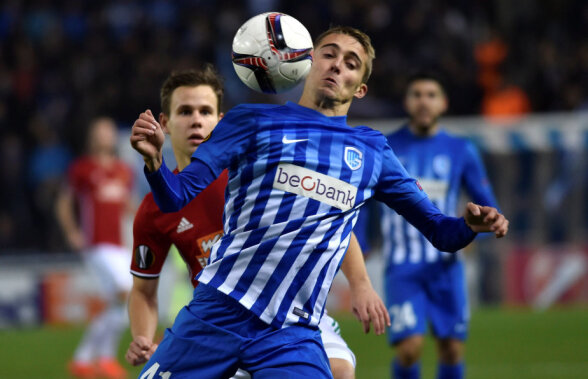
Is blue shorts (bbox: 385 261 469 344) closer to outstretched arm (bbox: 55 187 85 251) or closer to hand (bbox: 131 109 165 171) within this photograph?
hand (bbox: 131 109 165 171)

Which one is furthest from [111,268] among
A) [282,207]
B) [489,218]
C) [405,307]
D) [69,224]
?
[489,218]

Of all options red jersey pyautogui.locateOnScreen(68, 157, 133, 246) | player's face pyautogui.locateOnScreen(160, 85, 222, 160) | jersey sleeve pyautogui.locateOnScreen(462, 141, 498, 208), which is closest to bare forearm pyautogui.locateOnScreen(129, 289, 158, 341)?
player's face pyautogui.locateOnScreen(160, 85, 222, 160)

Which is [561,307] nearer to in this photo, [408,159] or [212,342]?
[408,159]

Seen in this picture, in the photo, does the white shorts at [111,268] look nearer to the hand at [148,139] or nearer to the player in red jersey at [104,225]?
the player in red jersey at [104,225]

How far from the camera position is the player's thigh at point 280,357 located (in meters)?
3.58

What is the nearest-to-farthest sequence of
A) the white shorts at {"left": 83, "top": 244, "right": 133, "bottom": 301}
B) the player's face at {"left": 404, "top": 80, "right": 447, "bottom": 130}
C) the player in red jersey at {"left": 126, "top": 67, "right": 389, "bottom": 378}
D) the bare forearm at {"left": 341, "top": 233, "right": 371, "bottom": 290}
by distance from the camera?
the bare forearm at {"left": 341, "top": 233, "right": 371, "bottom": 290} < the player in red jersey at {"left": 126, "top": 67, "right": 389, "bottom": 378} < the player's face at {"left": 404, "top": 80, "right": 447, "bottom": 130} < the white shorts at {"left": 83, "top": 244, "right": 133, "bottom": 301}

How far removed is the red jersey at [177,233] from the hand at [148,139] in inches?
45.3

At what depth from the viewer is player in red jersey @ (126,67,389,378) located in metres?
4.37

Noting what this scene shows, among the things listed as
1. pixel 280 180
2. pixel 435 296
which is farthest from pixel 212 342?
pixel 435 296

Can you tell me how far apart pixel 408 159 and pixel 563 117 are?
24.0 ft

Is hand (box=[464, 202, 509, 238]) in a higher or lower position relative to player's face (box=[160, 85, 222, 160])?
lower

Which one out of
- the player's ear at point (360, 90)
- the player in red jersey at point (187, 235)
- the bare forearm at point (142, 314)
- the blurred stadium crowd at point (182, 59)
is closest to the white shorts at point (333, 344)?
the player in red jersey at point (187, 235)

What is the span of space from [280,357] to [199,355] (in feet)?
0.98

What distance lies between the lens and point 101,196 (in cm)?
1077
